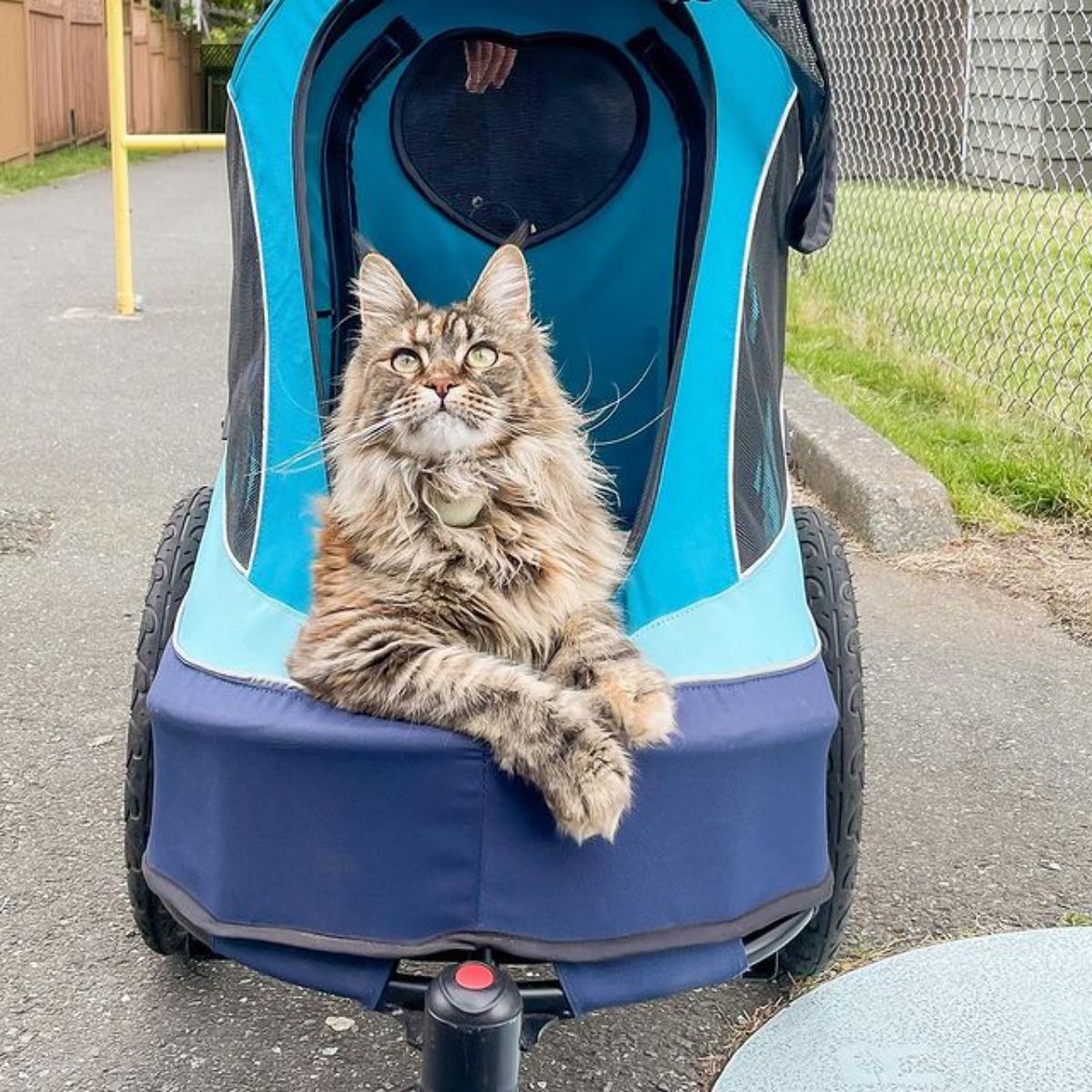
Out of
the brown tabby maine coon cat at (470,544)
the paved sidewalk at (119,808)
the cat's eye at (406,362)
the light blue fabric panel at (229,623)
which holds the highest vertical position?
the cat's eye at (406,362)

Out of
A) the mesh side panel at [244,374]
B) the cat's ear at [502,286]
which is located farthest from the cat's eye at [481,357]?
the mesh side panel at [244,374]

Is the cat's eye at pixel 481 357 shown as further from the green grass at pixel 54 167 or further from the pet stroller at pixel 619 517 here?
the green grass at pixel 54 167

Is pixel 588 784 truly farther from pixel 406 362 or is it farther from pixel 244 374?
pixel 244 374

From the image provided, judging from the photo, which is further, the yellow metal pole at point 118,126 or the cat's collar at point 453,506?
the yellow metal pole at point 118,126

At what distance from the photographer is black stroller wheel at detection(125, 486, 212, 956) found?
2.19 metres

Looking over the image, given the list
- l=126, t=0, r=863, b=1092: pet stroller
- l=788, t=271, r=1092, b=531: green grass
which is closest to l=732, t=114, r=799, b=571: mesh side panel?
l=126, t=0, r=863, b=1092: pet stroller

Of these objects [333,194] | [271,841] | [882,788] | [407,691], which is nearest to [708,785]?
[407,691]

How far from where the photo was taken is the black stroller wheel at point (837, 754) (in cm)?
218

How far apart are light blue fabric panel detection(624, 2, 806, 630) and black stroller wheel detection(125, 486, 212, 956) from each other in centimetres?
77

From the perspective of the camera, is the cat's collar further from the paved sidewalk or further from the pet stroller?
the paved sidewalk

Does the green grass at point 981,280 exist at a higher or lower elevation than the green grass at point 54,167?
higher

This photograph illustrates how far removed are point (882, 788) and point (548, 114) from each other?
155 centimetres

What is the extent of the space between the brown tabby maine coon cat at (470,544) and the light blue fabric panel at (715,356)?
10 cm

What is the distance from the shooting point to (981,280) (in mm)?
6320
